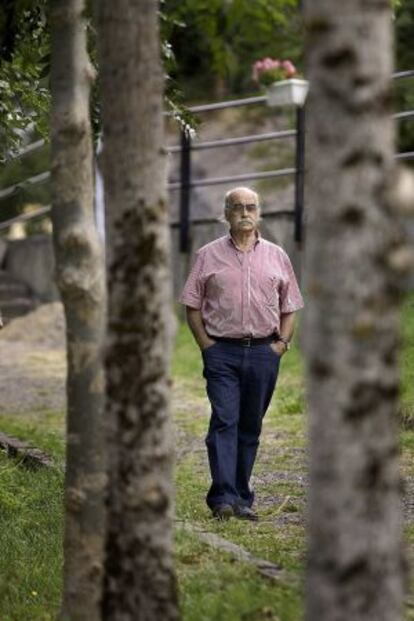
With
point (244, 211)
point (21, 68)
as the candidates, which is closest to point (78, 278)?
point (244, 211)

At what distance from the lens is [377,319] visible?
382cm

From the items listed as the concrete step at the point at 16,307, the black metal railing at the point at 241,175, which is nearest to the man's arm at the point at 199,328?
the black metal railing at the point at 241,175

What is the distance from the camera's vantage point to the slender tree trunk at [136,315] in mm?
4711

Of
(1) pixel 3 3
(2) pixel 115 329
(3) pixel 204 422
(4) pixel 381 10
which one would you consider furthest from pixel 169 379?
(3) pixel 204 422

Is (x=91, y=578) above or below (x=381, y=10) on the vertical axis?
below

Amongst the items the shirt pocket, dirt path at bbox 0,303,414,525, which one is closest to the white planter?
dirt path at bbox 0,303,414,525

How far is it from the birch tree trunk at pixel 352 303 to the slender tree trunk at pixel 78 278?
1998mm

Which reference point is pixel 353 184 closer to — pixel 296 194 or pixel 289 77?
pixel 296 194

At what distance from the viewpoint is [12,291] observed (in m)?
19.4

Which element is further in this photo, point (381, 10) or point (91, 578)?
point (91, 578)

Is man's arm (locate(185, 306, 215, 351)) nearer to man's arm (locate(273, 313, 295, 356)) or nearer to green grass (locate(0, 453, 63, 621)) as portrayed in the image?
man's arm (locate(273, 313, 295, 356))

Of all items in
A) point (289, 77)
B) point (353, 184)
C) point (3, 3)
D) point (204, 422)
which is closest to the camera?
point (353, 184)

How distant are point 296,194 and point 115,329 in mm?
10820

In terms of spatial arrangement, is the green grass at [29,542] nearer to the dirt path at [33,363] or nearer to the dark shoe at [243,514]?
the dark shoe at [243,514]
